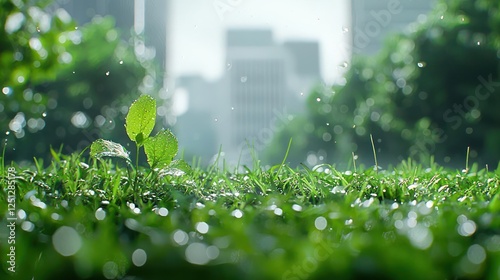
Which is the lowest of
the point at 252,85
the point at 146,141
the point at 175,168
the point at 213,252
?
the point at 252,85

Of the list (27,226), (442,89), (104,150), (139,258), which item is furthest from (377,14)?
(139,258)

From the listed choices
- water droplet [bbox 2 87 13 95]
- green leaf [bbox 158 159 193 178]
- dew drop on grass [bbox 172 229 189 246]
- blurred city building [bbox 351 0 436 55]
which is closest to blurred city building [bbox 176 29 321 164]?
blurred city building [bbox 351 0 436 55]

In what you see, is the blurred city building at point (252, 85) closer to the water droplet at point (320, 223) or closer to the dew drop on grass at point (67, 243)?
the water droplet at point (320, 223)

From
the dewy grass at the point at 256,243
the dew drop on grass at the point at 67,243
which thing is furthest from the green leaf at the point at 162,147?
the dew drop on grass at the point at 67,243

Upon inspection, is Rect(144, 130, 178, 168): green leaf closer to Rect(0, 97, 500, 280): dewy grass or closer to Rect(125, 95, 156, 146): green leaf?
Rect(125, 95, 156, 146): green leaf

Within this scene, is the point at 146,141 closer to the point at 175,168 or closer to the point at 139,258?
the point at 175,168

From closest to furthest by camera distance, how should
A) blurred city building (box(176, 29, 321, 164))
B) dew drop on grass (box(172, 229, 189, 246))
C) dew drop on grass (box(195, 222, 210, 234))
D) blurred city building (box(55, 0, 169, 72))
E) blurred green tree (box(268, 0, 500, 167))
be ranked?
dew drop on grass (box(172, 229, 189, 246))
dew drop on grass (box(195, 222, 210, 234))
blurred green tree (box(268, 0, 500, 167))
blurred city building (box(55, 0, 169, 72))
blurred city building (box(176, 29, 321, 164))

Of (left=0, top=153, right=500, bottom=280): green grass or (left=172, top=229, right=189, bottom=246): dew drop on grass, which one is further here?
(left=172, top=229, right=189, bottom=246): dew drop on grass
